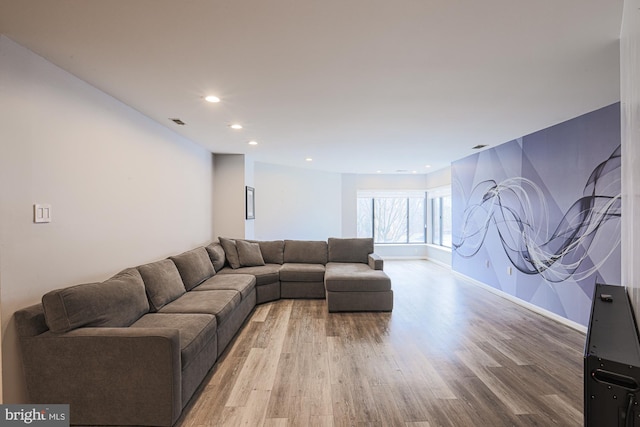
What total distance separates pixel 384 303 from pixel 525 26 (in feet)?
11.2

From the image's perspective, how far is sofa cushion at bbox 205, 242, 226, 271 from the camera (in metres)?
4.59

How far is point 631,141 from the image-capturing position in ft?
5.20

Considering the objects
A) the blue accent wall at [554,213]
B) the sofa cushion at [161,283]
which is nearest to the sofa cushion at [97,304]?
the sofa cushion at [161,283]

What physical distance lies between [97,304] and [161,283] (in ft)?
2.83

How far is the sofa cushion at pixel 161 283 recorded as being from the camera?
2.84 metres

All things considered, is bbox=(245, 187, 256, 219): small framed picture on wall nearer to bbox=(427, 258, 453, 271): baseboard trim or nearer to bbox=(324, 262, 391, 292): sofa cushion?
bbox=(324, 262, 391, 292): sofa cushion

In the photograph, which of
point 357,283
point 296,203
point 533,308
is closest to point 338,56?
point 357,283

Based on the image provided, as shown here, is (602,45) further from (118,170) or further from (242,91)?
(118,170)

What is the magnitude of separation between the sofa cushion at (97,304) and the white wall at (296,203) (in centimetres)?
430

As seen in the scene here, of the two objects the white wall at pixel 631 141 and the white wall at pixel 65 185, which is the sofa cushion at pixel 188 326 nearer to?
the white wall at pixel 65 185

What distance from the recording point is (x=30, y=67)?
2.04 metres

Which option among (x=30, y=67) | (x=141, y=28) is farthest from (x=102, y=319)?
(x=141, y=28)

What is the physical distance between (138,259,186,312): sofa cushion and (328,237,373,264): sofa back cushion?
2.70 m

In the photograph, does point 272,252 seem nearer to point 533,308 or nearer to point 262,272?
point 262,272
